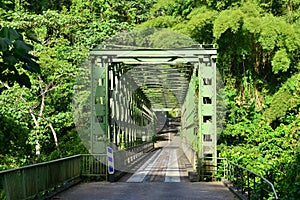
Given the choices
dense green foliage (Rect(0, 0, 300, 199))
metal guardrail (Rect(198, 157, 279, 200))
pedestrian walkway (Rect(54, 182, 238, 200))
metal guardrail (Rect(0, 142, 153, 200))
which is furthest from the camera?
dense green foliage (Rect(0, 0, 300, 199))

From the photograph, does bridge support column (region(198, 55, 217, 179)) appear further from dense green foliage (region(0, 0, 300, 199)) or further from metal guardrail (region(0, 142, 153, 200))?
metal guardrail (region(0, 142, 153, 200))

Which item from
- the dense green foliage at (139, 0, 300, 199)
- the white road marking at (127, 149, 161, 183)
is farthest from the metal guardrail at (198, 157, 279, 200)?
the white road marking at (127, 149, 161, 183)

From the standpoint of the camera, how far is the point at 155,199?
30.9 ft

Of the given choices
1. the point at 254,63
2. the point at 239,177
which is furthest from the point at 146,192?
the point at 254,63

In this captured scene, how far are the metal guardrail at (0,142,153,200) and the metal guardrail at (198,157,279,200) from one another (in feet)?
8.57

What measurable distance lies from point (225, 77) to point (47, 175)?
42.6 feet

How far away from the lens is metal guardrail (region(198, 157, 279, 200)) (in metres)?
7.32

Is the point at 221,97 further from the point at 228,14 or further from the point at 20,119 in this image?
the point at 20,119

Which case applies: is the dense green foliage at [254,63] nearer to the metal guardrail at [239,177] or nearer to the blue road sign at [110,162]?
the metal guardrail at [239,177]

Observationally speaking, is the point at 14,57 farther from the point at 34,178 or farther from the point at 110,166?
the point at 110,166

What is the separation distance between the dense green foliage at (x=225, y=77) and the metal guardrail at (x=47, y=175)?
3.01 m

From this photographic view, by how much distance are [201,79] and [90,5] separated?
1717cm

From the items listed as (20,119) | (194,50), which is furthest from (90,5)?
(194,50)

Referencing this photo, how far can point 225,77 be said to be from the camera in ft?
70.1
